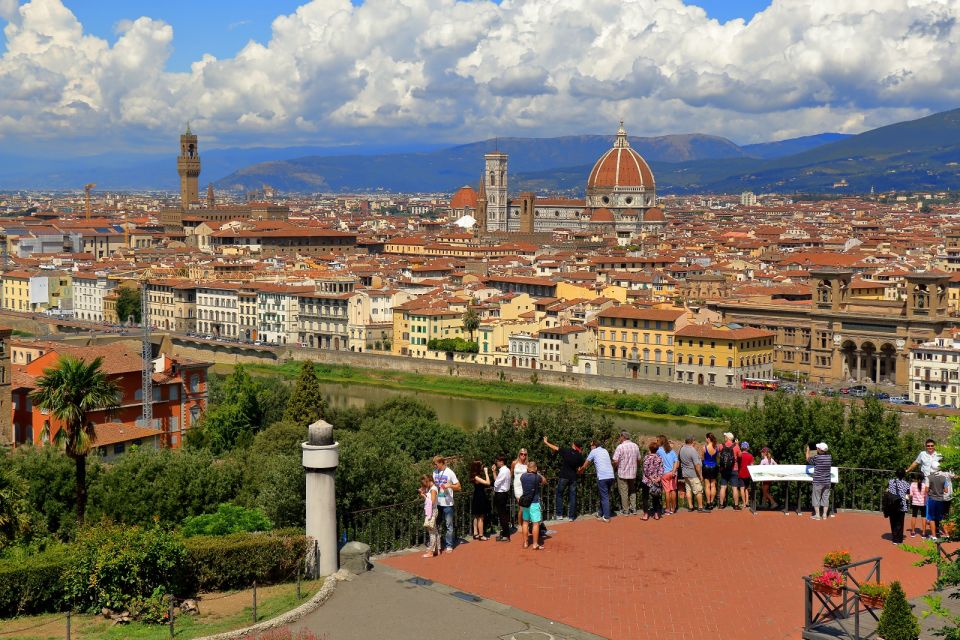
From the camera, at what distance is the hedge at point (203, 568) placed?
8484 mm

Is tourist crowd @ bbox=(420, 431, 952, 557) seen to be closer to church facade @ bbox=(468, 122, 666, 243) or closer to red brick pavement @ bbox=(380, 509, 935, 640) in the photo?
red brick pavement @ bbox=(380, 509, 935, 640)

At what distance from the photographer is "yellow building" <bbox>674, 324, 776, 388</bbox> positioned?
41500mm

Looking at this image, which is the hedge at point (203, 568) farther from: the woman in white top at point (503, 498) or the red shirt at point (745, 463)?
the red shirt at point (745, 463)

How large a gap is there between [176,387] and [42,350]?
5.52 metres

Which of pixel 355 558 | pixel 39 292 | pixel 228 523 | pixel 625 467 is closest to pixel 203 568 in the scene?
pixel 355 558

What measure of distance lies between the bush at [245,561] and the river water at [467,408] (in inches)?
952

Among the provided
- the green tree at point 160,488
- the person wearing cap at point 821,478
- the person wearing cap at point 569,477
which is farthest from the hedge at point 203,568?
the green tree at point 160,488

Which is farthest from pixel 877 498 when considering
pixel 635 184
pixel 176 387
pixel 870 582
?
pixel 635 184

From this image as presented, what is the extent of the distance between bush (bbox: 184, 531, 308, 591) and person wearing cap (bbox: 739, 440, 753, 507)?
386 cm

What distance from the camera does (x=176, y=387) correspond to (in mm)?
26562

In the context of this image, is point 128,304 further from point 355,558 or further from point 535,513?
point 355,558

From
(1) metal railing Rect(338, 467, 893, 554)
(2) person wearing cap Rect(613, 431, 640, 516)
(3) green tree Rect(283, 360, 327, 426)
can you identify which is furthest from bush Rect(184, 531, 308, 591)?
(3) green tree Rect(283, 360, 327, 426)

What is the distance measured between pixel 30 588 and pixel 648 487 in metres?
4.80

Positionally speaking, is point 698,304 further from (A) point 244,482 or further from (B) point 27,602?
(B) point 27,602
